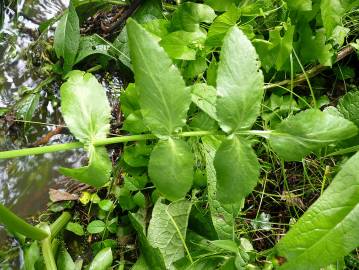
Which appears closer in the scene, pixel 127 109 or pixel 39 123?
pixel 127 109

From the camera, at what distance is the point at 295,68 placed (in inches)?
43.8

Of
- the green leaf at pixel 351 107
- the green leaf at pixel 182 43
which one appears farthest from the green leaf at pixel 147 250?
the green leaf at pixel 351 107

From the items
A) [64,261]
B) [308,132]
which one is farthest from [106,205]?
[308,132]

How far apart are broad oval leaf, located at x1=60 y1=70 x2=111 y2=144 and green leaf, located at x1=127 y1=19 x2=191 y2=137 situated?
10 cm

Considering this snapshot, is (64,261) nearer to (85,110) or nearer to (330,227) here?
(85,110)

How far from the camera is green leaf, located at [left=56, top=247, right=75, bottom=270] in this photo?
1071mm

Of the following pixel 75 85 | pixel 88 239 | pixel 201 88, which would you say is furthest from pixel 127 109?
pixel 88 239

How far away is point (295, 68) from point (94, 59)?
0.59 m

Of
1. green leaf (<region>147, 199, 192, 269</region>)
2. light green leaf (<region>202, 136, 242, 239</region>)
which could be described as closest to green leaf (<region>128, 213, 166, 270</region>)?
green leaf (<region>147, 199, 192, 269</region>)

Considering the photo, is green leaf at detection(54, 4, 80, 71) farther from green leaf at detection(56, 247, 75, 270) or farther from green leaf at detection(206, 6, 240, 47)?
green leaf at detection(56, 247, 75, 270)

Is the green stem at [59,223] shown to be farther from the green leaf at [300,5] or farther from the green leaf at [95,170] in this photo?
the green leaf at [300,5]

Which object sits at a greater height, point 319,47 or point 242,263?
point 319,47

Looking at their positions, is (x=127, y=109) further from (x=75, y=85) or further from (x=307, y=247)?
(x=307, y=247)

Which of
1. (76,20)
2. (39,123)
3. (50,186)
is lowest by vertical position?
(50,186)
